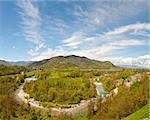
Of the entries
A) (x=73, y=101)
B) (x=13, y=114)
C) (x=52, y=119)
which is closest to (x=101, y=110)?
(x=52, y=119)

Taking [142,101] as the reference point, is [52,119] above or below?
below

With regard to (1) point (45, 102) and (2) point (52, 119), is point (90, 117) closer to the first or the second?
(2) point (52, 119)

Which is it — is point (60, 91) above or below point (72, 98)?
above

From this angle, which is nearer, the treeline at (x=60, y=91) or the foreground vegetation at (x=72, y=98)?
the foreground vegetation at (x=72, y=98)

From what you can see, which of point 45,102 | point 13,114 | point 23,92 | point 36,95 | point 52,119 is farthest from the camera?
point 23,92

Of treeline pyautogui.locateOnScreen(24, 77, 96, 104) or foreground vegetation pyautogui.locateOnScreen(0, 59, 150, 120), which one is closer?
foreground vegetation pyautogui.locateOnScreen(0, 59, 150, 120)

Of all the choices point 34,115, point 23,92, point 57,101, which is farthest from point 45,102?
point 34,115

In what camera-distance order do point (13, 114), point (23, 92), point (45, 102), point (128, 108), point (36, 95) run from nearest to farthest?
point (128, 108)
point (13, 114)
point (45, 102)
point (36, 95)
point (23, 92)

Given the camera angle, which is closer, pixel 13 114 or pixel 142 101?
pixel 142 101

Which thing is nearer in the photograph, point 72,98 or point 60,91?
point 72,98

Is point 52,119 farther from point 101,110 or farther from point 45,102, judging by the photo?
point 45,102
